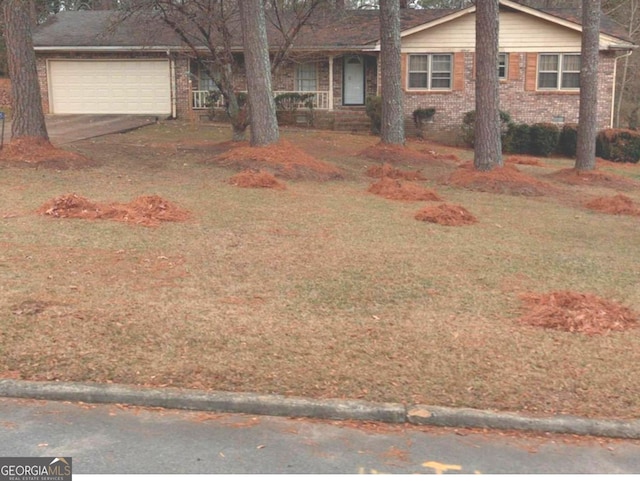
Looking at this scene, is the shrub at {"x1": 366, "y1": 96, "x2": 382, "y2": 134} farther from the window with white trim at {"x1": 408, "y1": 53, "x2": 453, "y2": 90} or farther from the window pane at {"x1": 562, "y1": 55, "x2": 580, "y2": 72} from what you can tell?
the window pane at {"x1": 562, "y1": 55, "x2": 580, "y2": 72}

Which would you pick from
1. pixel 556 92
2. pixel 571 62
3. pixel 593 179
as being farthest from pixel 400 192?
pixel 571 62

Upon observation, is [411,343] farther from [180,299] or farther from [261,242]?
[261,242]

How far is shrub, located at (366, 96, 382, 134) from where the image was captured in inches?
952

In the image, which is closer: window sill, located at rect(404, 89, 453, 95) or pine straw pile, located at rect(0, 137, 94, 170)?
pine straw pile, located at rect(0, 137, 94, 170)

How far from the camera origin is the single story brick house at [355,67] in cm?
2491

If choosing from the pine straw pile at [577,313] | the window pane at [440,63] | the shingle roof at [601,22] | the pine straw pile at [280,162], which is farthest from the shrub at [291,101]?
the pine straw pile at [577,313]

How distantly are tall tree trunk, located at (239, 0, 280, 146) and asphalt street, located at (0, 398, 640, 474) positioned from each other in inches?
441

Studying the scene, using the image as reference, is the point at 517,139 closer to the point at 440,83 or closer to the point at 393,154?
the point at 440,83

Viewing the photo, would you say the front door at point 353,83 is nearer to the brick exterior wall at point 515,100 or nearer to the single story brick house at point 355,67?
the single story brick house at point 355,67

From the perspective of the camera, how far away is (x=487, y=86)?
1471 cm

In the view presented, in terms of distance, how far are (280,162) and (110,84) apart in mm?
15878

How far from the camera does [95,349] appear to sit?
4.96m

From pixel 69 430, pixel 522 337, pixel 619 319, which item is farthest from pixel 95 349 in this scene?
pixel 619 319

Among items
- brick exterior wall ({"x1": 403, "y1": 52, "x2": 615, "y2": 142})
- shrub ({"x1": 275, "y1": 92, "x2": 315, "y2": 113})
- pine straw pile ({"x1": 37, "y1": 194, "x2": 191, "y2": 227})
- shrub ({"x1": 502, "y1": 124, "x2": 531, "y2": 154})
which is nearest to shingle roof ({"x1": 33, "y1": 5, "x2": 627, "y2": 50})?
shrub ({"x1": 275, "y1": 92, "x2": 315, "y2": 113})
